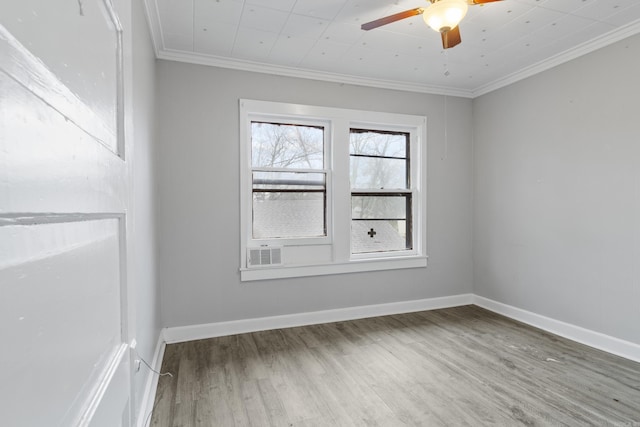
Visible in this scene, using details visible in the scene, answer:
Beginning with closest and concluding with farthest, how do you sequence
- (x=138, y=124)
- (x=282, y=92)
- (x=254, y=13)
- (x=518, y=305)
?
(x=138, y=124) → (x=254, y=13) → (x=282, y=92) → (x=518, y=305)

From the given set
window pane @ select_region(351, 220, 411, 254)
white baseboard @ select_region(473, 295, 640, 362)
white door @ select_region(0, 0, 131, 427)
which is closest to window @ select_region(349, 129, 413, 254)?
window pane @ select_region(351, 220, 411, 254)

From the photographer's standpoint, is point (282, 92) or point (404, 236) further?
point (404, 236)

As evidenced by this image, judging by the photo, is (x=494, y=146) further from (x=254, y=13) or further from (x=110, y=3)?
(x=110, y=3)

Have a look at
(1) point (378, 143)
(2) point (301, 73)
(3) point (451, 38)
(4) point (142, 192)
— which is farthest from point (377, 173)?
(4) point (142, 192)

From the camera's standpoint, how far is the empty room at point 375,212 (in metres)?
2.07

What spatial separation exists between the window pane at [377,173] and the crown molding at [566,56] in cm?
133

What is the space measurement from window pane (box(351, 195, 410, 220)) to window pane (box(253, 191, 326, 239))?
426 mm

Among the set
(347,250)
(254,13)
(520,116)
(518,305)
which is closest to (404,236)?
(347,250)

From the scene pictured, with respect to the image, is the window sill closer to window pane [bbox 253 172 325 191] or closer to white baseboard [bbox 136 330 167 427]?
window pane [bbox 253 172 325 191]

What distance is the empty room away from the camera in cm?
207

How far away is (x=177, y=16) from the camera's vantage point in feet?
8.00

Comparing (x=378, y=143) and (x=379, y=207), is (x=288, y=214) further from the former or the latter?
(x=378, y=143)

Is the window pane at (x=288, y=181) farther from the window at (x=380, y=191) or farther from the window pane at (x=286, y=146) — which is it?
the window at (x=380, y=191)

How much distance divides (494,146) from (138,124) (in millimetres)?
3702
